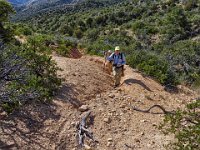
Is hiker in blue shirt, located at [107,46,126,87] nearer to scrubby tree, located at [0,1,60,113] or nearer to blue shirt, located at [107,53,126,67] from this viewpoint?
blue shirt, located at [107,53,126,67]

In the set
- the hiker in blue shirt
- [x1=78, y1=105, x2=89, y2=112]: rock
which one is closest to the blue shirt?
the hiker in blue shirt

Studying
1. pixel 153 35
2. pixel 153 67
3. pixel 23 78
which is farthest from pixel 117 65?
pixel 153 35

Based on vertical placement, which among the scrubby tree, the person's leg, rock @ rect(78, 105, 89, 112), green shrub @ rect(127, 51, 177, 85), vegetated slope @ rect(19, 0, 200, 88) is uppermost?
the scrubby tree

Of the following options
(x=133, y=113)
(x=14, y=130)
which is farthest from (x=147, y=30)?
(x=14, y=130)

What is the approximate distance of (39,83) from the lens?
863 cm

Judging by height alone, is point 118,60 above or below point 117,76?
above

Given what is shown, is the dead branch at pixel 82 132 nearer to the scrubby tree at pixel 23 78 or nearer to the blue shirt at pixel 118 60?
the scrubby tree at pixel 23 78

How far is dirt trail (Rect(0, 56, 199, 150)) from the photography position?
7.23 m

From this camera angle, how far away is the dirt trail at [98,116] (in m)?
7.23

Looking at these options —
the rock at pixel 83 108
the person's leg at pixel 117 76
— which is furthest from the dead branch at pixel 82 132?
the person's leg at pixel 117 76

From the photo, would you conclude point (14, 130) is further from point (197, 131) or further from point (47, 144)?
point (197, 131)

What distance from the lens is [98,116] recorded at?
829 centimetres

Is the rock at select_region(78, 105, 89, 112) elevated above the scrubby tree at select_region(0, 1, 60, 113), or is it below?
below

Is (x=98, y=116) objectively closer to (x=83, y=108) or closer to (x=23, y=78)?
(x=83, y=108)
